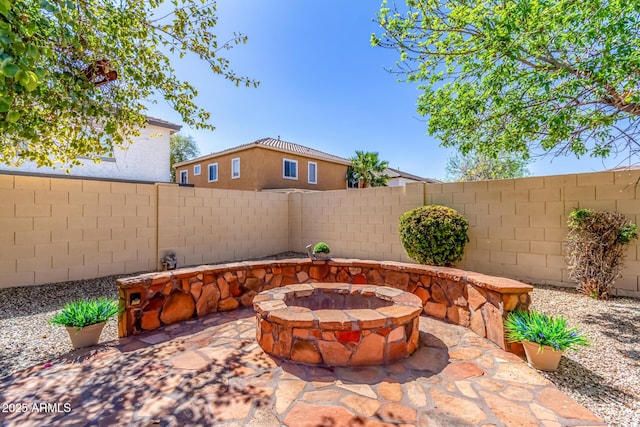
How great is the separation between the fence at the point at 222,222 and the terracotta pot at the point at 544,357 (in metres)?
3.49

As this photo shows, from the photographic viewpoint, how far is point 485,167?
20.5 metres

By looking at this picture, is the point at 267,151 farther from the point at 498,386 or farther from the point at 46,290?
the point at 498,386

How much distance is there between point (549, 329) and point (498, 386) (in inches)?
34.3

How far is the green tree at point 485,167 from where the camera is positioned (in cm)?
1995

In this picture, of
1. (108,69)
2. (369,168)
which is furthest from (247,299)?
(369,168)

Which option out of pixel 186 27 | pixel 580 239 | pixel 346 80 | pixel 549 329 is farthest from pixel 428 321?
pixel 346 80

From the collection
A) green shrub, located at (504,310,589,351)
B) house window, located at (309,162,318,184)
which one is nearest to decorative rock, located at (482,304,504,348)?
green shrub, located at (504,310,589,351)

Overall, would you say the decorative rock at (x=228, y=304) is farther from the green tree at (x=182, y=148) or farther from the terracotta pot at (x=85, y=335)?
the green tree at (x=182, y=148)

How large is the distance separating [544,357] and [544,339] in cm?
18

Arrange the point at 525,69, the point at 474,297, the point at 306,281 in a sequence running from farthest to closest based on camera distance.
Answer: the point at 306,281 → the point at 525,69 → the point at 474,297

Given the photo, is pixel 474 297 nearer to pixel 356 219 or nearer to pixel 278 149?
pixel 356 219

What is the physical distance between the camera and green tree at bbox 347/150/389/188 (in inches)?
725

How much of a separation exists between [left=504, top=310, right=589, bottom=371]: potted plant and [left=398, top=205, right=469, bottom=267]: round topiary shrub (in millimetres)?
2804

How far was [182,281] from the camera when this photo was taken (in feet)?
14.5
